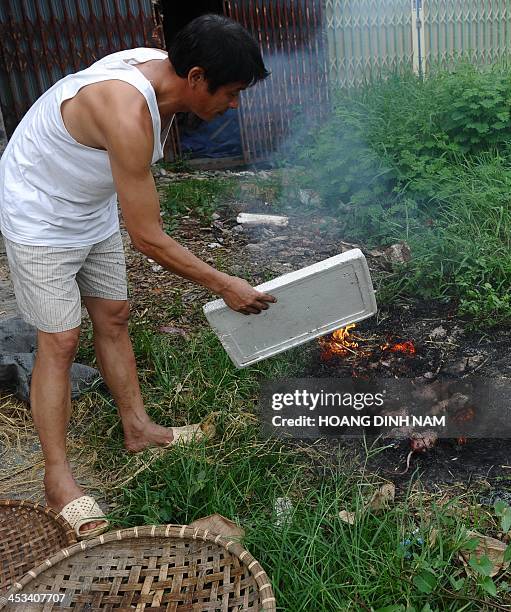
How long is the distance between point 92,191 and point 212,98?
613mm

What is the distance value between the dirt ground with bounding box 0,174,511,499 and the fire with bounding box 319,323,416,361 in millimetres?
40

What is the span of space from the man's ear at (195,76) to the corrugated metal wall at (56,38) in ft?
19.2

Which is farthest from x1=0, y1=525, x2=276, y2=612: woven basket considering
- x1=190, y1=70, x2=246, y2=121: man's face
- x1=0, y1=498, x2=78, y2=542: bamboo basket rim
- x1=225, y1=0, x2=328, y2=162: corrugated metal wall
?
x1=225, y1=0, x2=328, y2=162: corrugated metal wall

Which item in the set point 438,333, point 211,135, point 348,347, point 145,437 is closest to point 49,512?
point 145,437

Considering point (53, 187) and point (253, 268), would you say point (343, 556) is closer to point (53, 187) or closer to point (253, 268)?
point (53, 187)

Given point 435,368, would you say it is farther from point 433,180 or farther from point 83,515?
point 433,180

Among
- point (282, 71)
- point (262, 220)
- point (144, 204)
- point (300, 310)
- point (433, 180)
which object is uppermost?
point (144, 204)

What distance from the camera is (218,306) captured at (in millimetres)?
2771

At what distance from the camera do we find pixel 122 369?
3160 millimetres

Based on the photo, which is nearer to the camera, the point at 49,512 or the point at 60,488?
the point at 49,512

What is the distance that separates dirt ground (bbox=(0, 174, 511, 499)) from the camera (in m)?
2.98

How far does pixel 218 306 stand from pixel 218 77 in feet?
2.97

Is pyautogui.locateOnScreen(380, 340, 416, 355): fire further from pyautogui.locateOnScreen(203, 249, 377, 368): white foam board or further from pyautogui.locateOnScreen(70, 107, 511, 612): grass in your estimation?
pyautogui.locateOnScreen(203, 249, 377, 368): white foam board

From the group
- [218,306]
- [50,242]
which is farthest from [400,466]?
[50,242]
